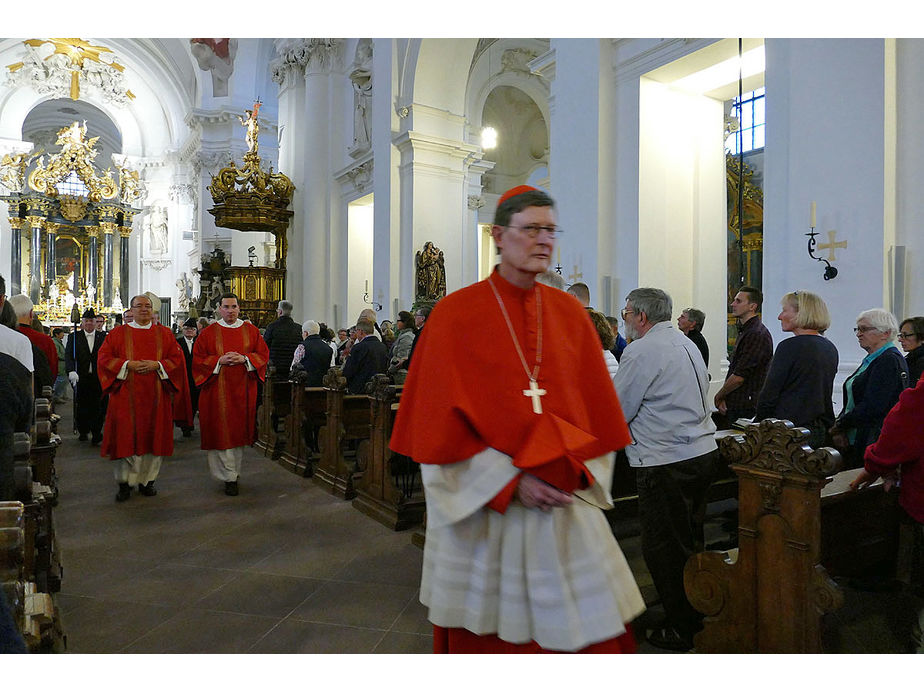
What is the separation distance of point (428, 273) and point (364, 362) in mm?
5796

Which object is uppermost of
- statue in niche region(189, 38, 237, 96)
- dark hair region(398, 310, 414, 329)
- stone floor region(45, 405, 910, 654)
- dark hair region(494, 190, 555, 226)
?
statue in niche region(189, 38, 237, 96)

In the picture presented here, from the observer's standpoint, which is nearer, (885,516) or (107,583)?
(885,516)

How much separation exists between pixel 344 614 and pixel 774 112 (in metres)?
5.67

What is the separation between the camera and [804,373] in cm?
379

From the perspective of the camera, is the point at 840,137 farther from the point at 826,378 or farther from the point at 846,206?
the point at 826,378

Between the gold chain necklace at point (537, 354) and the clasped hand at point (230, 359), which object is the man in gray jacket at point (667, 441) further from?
the clasped hand at point (230, 359)

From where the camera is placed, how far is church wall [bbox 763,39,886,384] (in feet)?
17.9

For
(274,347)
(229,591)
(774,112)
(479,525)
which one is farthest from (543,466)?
(274,347)

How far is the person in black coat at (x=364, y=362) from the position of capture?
7078mm

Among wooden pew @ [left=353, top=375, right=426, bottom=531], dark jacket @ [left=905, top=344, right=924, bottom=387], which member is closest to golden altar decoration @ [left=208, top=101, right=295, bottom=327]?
wooden pew @ [left=353, top=375, right=426, bottom=531]

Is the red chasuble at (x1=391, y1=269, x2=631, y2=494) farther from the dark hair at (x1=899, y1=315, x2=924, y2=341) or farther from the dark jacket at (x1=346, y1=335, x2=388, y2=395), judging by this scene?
the dark jacket at (x1=346, y1=335, x2=388, y2=395)

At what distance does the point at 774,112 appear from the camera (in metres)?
6.18

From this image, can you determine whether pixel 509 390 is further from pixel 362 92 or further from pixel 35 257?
pixel 35 257

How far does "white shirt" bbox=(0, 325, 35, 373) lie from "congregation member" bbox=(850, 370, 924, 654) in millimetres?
4103
